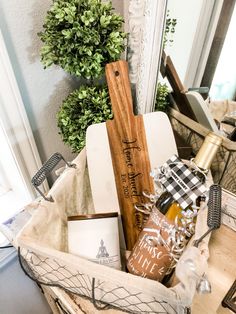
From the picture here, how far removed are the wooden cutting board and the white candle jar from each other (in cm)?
13

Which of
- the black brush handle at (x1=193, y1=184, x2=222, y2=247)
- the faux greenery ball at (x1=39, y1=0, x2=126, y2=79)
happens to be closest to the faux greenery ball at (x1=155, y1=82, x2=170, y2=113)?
the faux greenery ball at (x1=39, y1=0, x2=126, y2=79)

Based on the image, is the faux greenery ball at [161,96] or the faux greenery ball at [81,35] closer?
the faux greenery ball at [81,35]

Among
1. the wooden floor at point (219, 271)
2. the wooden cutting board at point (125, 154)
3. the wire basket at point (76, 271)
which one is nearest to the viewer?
the wire basket at point (76, 271)

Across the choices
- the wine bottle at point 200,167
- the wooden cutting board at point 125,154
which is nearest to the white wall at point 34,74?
the wooden cutting board at point 125,154

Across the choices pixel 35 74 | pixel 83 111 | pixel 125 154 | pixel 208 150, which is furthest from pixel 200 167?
pixel 35 74

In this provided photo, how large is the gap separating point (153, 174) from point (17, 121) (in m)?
0.36

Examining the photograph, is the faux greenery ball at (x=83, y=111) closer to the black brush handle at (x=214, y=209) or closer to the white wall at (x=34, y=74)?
the white wall at (x=34, y=74)

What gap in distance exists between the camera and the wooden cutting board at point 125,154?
0.52m

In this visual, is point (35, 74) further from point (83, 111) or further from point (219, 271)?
point (219, 271)

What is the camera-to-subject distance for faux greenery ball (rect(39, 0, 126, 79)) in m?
0.43

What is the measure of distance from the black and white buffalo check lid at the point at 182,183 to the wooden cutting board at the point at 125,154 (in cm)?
9

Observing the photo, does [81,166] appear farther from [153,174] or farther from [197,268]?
[197,268]

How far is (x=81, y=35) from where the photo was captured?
1.41 ft

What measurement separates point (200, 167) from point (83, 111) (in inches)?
11.7
